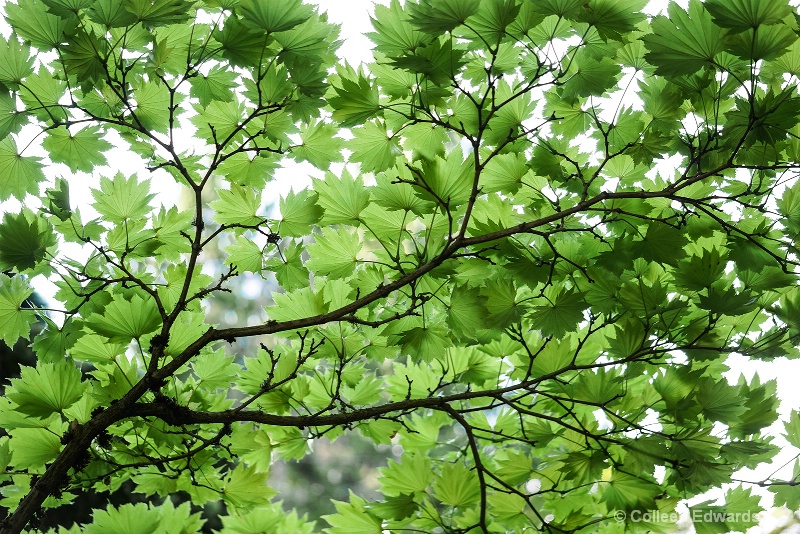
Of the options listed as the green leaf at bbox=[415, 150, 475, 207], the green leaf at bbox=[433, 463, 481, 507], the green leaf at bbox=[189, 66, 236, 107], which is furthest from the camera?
the green leaf at bbox=[433, 463, 481, 507]

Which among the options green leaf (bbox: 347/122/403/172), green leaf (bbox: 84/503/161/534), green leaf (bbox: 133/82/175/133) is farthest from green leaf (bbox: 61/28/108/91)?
green leaf (bbox: 84/503/161/534)

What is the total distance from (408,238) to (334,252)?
0.12m

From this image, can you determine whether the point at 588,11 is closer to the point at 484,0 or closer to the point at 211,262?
the point at 484,0

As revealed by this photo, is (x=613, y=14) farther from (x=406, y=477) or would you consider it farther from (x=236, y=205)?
(x=406, y=477)

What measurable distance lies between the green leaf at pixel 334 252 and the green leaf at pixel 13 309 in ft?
1.44

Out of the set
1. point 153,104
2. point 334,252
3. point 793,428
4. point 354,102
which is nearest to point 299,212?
point 334,252

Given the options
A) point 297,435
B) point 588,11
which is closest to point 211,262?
point 297,435

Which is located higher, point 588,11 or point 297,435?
point 588,11

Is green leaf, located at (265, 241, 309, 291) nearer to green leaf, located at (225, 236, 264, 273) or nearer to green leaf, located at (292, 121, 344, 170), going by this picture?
green leaf, located at (225, 236, 264, 273)

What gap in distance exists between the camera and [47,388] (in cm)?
97

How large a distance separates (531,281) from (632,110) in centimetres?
38

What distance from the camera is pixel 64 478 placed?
94 centimetres

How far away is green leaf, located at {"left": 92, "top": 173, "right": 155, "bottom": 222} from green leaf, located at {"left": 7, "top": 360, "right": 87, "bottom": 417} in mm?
241

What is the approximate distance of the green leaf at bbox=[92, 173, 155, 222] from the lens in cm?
103
